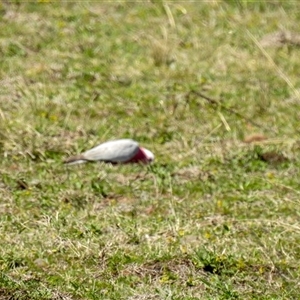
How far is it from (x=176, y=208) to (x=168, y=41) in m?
3.47

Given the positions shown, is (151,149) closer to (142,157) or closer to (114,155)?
(142,157)

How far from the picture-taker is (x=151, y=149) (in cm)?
694

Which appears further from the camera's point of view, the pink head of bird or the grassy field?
the pink head of bird

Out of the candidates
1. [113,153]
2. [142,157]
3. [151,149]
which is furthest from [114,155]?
[151,149]

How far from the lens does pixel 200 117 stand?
7.50 metres

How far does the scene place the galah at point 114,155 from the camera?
6.55 meters

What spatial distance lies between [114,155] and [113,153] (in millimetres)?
17

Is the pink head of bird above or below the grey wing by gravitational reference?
below

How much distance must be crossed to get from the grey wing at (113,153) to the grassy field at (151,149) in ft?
0.23

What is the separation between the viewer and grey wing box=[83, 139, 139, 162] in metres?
6.55

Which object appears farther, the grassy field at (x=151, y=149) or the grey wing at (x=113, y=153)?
the grey wing at (x=113, y=153)

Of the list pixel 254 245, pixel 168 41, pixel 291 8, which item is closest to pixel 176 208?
pixel 254 245

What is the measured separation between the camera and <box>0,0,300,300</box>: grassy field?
4934 mm

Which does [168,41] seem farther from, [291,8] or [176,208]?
[176,208]
